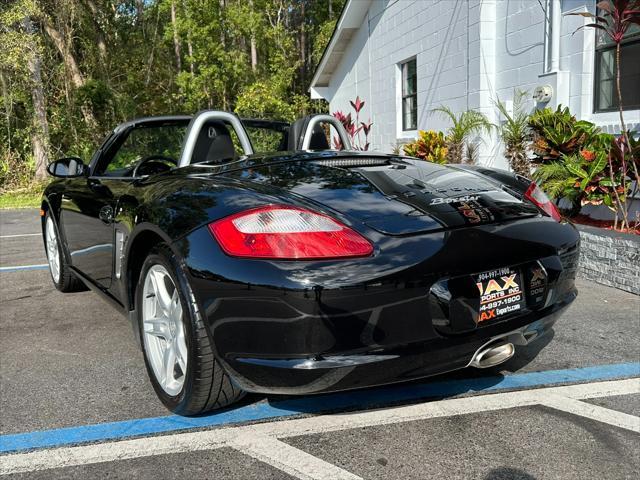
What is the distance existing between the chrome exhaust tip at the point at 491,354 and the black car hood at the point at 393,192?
0.51 meters

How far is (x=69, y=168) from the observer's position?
13.3ft

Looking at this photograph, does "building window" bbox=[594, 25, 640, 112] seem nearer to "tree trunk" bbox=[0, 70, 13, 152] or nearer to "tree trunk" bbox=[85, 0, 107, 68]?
"tree trunk" bbox=[0, 70, 13, 152]

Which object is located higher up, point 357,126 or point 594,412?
point 357,126

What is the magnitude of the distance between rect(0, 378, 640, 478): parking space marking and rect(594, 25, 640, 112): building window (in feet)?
15.3

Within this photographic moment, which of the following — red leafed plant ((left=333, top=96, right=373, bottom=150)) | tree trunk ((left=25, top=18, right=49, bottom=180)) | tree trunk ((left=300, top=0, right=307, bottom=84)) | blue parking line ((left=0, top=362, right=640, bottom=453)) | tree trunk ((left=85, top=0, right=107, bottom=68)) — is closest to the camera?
blue parking line ((left=0, top=362, right=640, bottom=453))

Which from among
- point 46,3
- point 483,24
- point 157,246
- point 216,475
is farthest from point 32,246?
point 46,3

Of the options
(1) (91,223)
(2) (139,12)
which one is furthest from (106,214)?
(2) (139,12)

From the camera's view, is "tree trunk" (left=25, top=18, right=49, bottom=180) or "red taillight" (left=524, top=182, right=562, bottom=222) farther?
"tree trunk" (left=25, top=18, right=49, bottom=180)

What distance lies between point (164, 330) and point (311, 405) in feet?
2.55

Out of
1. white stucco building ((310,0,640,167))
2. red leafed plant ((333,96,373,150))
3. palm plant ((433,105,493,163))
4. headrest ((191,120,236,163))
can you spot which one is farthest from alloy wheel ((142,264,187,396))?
red leafed plant ((333,96,373,150))

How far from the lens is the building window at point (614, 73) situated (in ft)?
21.2

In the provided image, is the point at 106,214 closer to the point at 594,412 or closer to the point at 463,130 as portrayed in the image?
the point at 594,412

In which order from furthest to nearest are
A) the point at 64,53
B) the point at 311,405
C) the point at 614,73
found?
the point at 64,53, the point at 614,73, the point at 311,405

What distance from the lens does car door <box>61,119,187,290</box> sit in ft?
11.0
